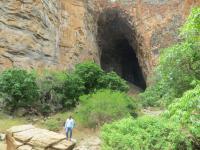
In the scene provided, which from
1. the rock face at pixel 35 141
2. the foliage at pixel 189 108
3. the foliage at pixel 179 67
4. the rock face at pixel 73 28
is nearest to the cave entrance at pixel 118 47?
the rock face at pixel 73 28

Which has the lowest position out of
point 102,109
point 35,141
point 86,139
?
point 86,139

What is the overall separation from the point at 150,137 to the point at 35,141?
5276mm

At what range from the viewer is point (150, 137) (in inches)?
427

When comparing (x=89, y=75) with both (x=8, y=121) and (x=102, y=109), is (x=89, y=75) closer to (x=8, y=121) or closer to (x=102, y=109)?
(x=102, y=109)

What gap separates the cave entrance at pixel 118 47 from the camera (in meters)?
33.6

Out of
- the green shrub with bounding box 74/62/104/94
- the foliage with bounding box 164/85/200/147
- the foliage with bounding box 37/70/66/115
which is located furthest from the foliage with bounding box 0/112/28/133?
the foliage with bounding box 164/85/200/147

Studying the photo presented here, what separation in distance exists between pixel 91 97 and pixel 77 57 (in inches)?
348

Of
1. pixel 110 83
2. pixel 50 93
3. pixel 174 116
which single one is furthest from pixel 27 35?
pixel 174 116

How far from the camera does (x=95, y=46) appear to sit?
32.3 meters

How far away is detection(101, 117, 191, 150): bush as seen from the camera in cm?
1055

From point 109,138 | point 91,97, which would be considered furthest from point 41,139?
point 91,97

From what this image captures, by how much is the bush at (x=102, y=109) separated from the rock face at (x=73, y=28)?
6761mm

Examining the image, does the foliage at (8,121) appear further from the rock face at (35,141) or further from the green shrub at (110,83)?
the green shrub at (110,83)

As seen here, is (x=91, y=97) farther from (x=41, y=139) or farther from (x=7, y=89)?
(x=41, y=139)
